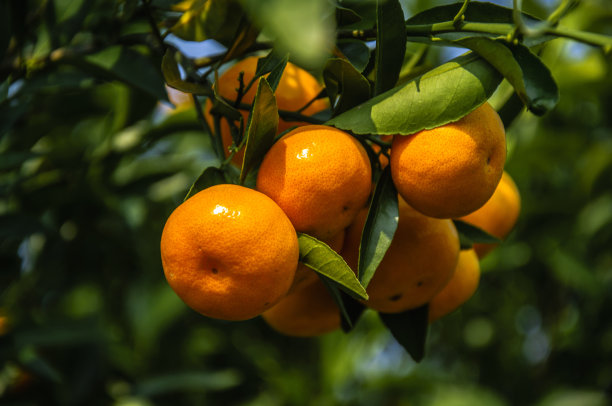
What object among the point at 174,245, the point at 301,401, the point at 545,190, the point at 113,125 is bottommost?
the point at 301,401

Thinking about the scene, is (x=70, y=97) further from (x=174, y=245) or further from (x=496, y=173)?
→ (x=496, y=173)

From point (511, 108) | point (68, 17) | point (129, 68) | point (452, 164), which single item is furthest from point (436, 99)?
point (68, 17)

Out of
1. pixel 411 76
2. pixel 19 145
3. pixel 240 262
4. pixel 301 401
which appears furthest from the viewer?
pixel 301 401

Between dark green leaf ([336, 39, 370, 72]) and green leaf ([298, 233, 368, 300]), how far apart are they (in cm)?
29

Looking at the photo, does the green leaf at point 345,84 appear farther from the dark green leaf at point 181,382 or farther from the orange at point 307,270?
the dark green leaf at point 181,382

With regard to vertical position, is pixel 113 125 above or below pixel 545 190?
above

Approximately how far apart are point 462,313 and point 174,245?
2.02 m

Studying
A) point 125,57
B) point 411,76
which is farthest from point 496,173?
point 125,57

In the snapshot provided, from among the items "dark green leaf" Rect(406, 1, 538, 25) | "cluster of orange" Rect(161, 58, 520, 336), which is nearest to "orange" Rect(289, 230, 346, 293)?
"cluster of orange" Rect(161, 58, 520, 336)

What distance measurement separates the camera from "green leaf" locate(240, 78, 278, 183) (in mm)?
755

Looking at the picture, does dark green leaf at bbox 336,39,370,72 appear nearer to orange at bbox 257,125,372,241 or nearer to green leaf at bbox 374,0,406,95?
green leaf at bbox 374,0,406,95

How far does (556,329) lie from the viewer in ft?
8.16

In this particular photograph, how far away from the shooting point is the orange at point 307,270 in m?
0.86

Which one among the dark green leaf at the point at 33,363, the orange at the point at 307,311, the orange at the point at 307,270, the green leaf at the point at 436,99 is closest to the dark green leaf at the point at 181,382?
the dark green leaf at the point at 33,363
